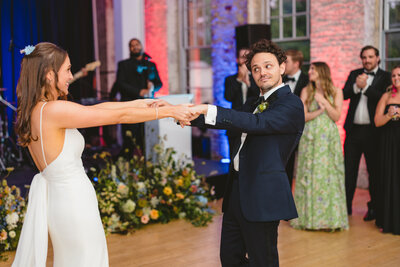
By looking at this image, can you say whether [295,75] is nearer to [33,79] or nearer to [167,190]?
[167,190]

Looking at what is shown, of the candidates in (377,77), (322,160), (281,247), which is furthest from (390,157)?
(281,247)

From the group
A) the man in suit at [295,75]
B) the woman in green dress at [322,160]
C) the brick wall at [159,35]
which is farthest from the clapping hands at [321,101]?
the brick wall at [159,35]

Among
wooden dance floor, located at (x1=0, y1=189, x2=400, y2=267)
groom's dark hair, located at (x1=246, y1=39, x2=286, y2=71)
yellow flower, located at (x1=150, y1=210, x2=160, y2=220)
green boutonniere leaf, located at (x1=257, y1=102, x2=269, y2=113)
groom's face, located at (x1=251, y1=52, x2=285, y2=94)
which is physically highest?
groom's dark hair, located at (x1=246, y1=39, x2=286, y2=71)

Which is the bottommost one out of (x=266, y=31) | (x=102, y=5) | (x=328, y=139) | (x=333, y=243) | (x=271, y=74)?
(x=333, y=243)

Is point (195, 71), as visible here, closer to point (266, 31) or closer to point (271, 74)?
point (266, 31)

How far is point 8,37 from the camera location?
28.5 ft

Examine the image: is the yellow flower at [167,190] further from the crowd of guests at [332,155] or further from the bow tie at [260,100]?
the bow tie at [260,100]

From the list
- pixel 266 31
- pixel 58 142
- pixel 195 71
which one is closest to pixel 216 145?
pixel 195 71

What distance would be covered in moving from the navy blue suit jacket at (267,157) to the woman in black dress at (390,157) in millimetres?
2413

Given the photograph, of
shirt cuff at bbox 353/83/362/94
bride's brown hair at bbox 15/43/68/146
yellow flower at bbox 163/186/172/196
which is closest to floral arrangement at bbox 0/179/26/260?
yellow flower at bbox 163/186/172/196

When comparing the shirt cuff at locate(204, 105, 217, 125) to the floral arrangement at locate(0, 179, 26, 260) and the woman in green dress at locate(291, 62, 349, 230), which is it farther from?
the woman in green dress at locate(291, 62, 349, 230)

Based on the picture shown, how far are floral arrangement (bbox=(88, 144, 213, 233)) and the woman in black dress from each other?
5.52 ft

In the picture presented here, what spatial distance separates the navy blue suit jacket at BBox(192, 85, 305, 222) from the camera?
2.37 metres

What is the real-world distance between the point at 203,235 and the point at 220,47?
4231mm
